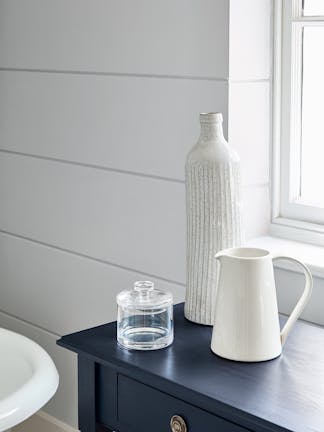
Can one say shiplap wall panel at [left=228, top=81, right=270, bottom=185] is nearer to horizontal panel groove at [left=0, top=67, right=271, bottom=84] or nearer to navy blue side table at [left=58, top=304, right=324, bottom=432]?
horizontal panel groove at [left=0, top=67, right=271, bottom=84]

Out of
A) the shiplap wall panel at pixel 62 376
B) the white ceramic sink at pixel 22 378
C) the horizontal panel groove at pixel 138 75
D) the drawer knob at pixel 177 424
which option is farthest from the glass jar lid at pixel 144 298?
the shiplap wall panel at pixel 62 376

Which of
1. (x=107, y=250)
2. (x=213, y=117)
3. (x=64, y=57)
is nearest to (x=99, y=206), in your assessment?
(x=107, y=250)

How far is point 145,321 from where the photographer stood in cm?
163

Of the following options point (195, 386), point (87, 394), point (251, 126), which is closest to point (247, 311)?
point (195, 386)

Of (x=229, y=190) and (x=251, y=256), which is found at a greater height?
(x=229, y=190)

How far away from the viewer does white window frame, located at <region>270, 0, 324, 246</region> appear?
1994mm

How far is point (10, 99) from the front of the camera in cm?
260

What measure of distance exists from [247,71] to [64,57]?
618mm

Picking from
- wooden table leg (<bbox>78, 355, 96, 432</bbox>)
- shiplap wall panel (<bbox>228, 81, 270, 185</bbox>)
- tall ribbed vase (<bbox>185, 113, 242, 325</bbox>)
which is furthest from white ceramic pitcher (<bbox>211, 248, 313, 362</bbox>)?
→ shiplap wall panel (<bbox>228, 81, 270, 185</bbox>)

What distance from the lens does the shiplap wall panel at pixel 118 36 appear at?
1.96m

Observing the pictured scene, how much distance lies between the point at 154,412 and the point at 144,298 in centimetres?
22

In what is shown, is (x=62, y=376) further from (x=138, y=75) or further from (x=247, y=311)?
(x=247, y=311)

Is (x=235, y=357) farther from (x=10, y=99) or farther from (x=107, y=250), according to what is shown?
(x=10, y=99)

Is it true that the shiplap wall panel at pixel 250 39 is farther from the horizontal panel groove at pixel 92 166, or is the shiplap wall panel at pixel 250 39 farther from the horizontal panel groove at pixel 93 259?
the horizontal panel groove at pixel 93 259
